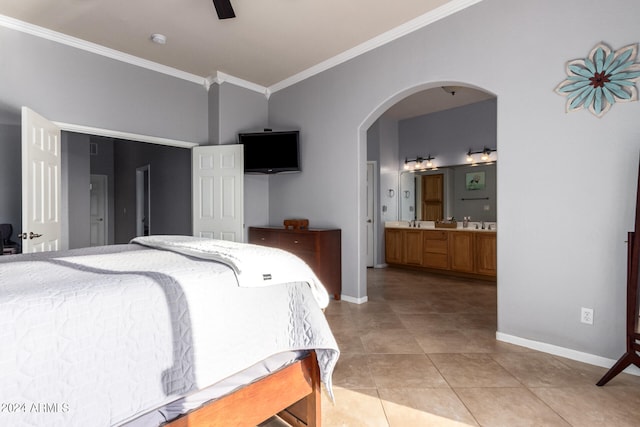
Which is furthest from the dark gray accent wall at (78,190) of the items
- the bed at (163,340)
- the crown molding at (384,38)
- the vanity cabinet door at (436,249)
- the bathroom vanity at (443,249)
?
the vanity cabinet door at (436,249)

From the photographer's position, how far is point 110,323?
0.90m

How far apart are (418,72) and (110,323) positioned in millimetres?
3232

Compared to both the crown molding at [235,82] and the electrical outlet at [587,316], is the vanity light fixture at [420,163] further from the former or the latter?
the electrical outlet at [587,316]

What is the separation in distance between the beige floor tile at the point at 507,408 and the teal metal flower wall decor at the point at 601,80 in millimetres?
1912

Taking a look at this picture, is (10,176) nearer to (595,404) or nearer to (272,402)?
(272,402)

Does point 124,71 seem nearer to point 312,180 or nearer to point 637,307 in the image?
point 312,180

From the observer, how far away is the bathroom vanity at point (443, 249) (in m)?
4.58

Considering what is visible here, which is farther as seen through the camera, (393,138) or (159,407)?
(393,138)

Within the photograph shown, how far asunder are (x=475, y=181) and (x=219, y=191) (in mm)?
3880

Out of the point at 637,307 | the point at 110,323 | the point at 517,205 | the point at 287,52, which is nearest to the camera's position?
the point at 110,323

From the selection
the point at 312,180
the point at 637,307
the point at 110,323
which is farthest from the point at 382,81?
the point at 110,323

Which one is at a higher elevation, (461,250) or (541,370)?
(461,250)

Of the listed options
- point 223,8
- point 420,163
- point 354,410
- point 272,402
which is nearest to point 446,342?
point 354,410

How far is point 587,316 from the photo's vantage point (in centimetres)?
222
